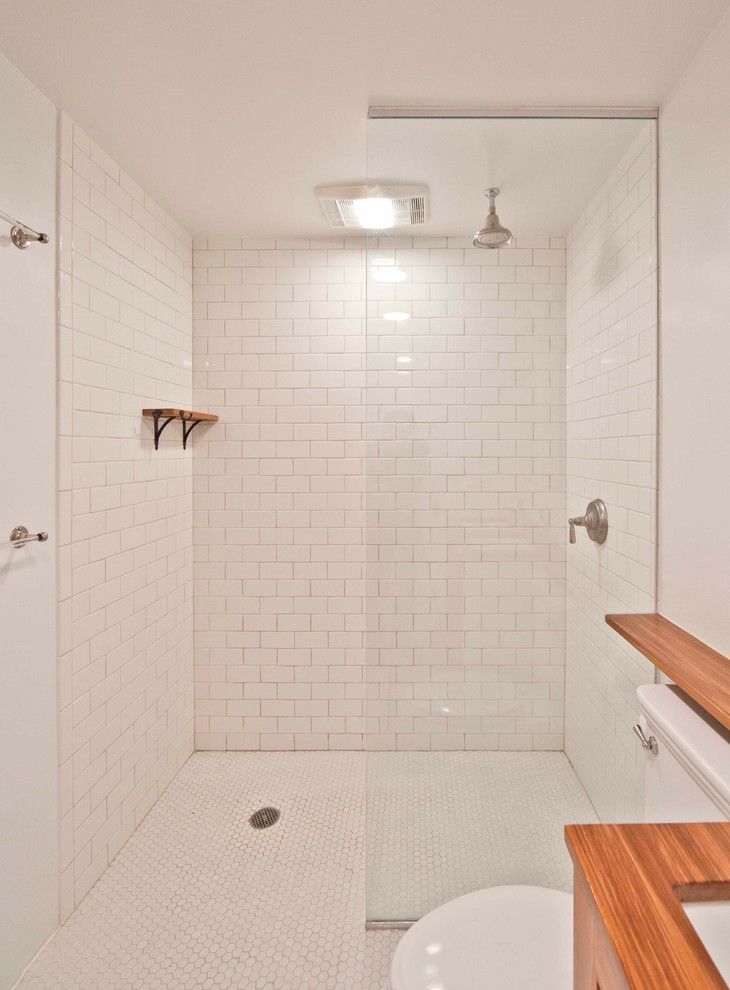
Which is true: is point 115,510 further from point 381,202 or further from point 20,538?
A: point 381,202

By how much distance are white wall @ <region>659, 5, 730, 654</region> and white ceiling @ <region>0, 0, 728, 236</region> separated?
6.3 inches

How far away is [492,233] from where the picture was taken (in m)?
1.70

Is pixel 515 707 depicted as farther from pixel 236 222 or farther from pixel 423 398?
pixel 236 222

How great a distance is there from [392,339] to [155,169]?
1136 millimetres

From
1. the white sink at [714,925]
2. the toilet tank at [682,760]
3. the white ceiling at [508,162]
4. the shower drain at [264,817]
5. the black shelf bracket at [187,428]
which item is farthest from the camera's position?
the black shelf bracket at [187,428]

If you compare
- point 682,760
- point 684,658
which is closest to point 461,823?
point 682,760

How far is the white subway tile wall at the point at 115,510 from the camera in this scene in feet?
5.51

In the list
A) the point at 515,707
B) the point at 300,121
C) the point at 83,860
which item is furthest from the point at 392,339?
the point at 83,860

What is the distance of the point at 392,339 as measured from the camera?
1.76m

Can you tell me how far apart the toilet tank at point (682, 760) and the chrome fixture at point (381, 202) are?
5.31 feet

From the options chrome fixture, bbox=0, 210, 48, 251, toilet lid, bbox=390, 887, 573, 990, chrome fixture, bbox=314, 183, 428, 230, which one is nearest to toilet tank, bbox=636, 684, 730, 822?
toilet lid, bbox=390, 887, 573, 990

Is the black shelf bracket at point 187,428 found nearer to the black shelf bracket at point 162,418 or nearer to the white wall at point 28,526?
the black shelf bracket at point 162,418

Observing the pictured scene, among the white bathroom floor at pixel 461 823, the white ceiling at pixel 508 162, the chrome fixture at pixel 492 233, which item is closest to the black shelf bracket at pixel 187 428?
the white ceiling at pixel 508 162

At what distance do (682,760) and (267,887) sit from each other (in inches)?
54.5
